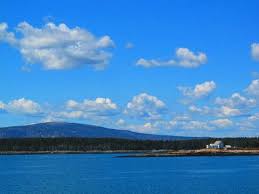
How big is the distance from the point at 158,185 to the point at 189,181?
933 cm

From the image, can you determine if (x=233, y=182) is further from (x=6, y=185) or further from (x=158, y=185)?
(x=6, y=185)

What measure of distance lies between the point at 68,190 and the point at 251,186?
82.4 ft

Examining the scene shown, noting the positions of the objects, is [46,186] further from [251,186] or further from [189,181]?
[251,186]

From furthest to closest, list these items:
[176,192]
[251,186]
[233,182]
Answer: [233,182] < [251,186] < [176,192]

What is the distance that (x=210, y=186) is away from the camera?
8238cm

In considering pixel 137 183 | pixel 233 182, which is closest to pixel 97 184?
pixel 137 183

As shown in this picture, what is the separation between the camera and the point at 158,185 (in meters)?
85.5

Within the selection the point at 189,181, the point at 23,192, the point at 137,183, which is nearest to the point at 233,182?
the point at 189,181

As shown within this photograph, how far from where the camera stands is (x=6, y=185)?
9050 centimetres

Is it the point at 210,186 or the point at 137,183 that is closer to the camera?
the point at 210,186

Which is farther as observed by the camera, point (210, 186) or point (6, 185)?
point (6, 185)

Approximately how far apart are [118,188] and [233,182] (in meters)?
19.0

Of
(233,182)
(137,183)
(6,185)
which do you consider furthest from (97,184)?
(233,182)

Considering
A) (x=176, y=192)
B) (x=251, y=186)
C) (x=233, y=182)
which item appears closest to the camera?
(x=176, y=192)
